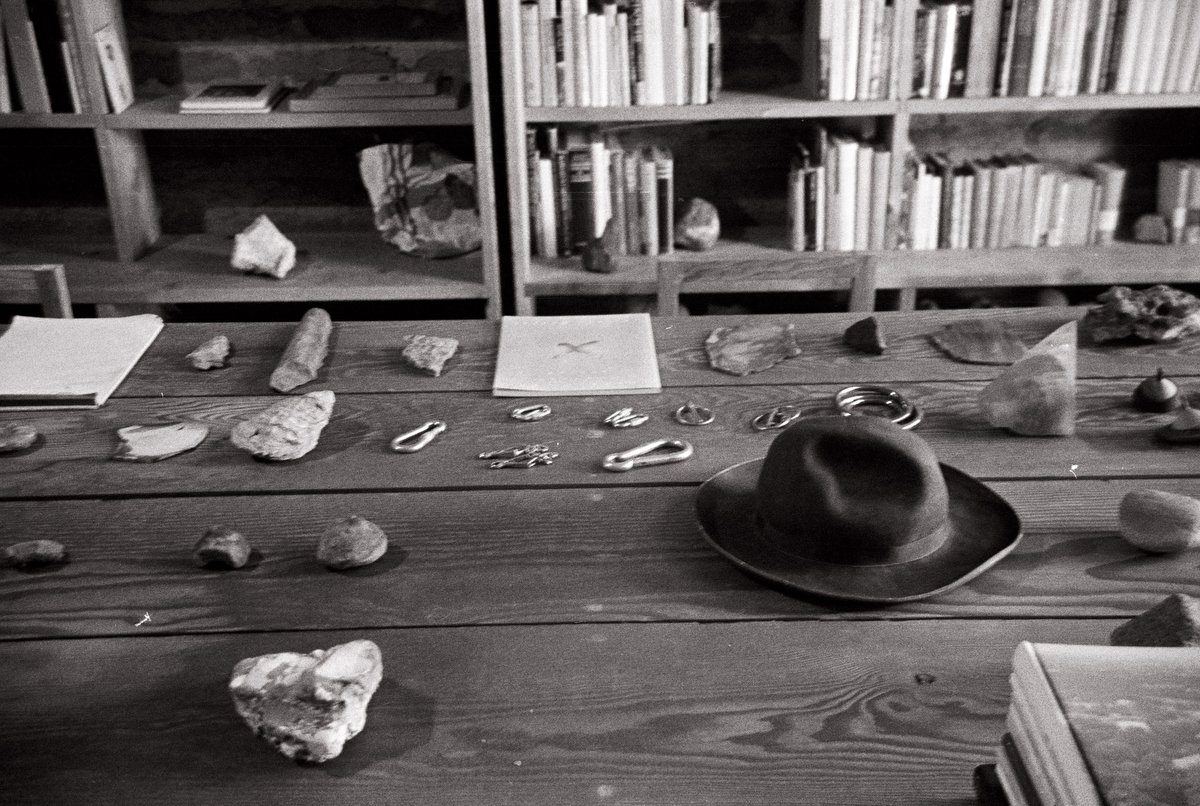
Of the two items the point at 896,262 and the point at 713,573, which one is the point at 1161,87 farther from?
the point at 713,573

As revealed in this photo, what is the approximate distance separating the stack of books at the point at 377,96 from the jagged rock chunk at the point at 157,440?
1.42m

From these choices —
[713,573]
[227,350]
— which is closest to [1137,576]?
[713,573]

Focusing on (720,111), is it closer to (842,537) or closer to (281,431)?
(281,431)

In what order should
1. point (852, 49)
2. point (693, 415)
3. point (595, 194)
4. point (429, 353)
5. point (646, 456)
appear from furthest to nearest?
point (595, 194), point (852, 49), point (429, 353), point (693, 415), point (646, 456)

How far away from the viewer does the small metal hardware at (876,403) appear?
4.91 ft

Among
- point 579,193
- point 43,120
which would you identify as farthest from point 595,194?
point 43,120

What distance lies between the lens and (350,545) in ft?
3.91

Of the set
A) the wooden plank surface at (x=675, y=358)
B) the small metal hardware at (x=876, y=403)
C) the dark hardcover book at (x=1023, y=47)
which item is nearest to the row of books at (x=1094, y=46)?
the dark hardcover book at (x=1023, y=47)

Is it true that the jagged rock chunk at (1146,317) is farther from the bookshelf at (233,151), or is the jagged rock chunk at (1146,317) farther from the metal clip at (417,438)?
the bookshelf at (233,151)

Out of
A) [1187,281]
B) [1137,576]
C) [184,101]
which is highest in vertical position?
[184,101]

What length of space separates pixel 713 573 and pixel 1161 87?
2.17 metres

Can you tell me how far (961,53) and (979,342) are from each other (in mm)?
1279

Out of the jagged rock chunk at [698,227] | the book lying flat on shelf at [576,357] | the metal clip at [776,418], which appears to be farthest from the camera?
the jagged rock chunk at [698,227]

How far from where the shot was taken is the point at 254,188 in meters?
3.15
